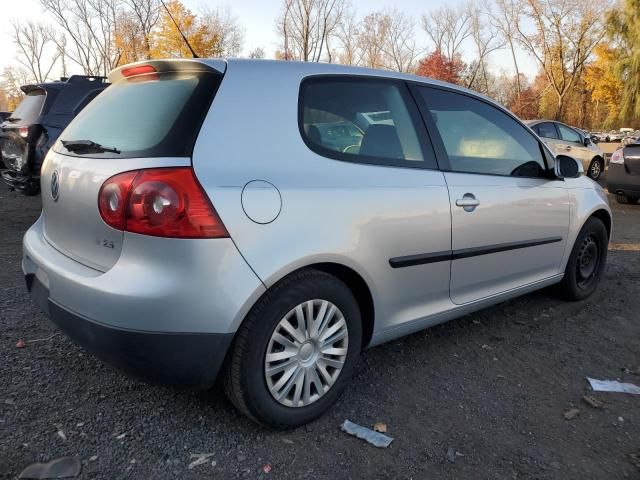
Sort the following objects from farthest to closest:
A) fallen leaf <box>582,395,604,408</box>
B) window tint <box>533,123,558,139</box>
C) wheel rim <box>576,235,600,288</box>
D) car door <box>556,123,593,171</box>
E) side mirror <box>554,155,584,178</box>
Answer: car door <box>556,123,593,171</box>, window tint <box>533,123,558,139</box>, wheel rim <box>576,235,600,288</box>, side mirror <box>554,155,584,178</box>, fallen leaf <box>582,395,604,408</box>

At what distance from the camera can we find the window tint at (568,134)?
46.4 ft

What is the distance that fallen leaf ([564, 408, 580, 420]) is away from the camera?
104 inches

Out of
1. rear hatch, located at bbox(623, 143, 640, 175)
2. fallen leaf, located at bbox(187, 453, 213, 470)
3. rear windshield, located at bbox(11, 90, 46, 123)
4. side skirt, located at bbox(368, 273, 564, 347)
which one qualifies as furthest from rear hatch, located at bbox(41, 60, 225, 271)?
rear hatch, located at bbox(623, 143, 640, 175)

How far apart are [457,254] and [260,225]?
4.38 feet

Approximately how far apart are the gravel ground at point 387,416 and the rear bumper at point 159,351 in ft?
1.26

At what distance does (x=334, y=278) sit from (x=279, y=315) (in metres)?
0.35

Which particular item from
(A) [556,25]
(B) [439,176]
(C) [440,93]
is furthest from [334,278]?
(A) [556,25]

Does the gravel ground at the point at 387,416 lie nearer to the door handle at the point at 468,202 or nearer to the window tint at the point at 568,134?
the door handle at the point at 468,202

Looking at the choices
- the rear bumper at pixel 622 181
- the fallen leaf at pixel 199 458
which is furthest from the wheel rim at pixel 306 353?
the rear bumper at pixel 622 181

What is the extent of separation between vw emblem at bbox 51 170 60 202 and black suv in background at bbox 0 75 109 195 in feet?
14.1

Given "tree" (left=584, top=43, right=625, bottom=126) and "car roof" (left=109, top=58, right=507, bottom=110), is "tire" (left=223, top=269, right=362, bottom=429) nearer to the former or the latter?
"car roof" (left=109, top=58, right=507, bottom=110)

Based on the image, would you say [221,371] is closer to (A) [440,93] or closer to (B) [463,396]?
(B) [463,396]

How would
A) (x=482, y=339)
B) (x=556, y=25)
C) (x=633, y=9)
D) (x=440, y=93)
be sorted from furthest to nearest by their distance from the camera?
1. (x=556, y=25)
2. (x=633, y=9)
3. (x=482, y=339)
4. (x=440, y=93)

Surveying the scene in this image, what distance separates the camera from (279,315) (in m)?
2.23
